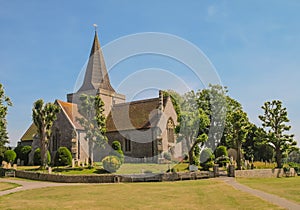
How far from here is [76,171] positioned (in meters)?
34.0

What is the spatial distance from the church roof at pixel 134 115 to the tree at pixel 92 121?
6.09 meters

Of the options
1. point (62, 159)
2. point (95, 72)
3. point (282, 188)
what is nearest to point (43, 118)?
point (62, 159)

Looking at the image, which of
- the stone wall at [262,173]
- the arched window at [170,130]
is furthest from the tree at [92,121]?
the stone wall at [262,173]

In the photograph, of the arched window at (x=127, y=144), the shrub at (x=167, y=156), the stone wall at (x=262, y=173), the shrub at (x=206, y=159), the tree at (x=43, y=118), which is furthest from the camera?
the arched window at (x=127, y=144)

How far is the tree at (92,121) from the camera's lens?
39.0 m

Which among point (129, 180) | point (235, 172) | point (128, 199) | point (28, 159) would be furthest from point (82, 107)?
point (128, 199)

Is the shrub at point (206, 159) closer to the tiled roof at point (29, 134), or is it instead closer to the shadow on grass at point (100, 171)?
the shadow on grass at point (100, 171)

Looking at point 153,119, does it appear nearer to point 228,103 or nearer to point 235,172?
point 228,103

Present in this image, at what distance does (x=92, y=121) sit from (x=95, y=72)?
684 inches

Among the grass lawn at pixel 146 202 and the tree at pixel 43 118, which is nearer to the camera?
the grass lawn at pixel 146 202

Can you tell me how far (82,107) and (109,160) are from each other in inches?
365

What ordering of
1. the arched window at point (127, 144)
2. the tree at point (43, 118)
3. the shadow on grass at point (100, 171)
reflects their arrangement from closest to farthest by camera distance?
the shadow on grass at point (100, 171), the tree at point (43, 118), the arched window at point (127, 144)

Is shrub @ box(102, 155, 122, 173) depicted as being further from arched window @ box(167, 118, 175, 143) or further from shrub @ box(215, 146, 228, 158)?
shrub @ box(215, 146, 228, 158)

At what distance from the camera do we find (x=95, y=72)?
181ft
